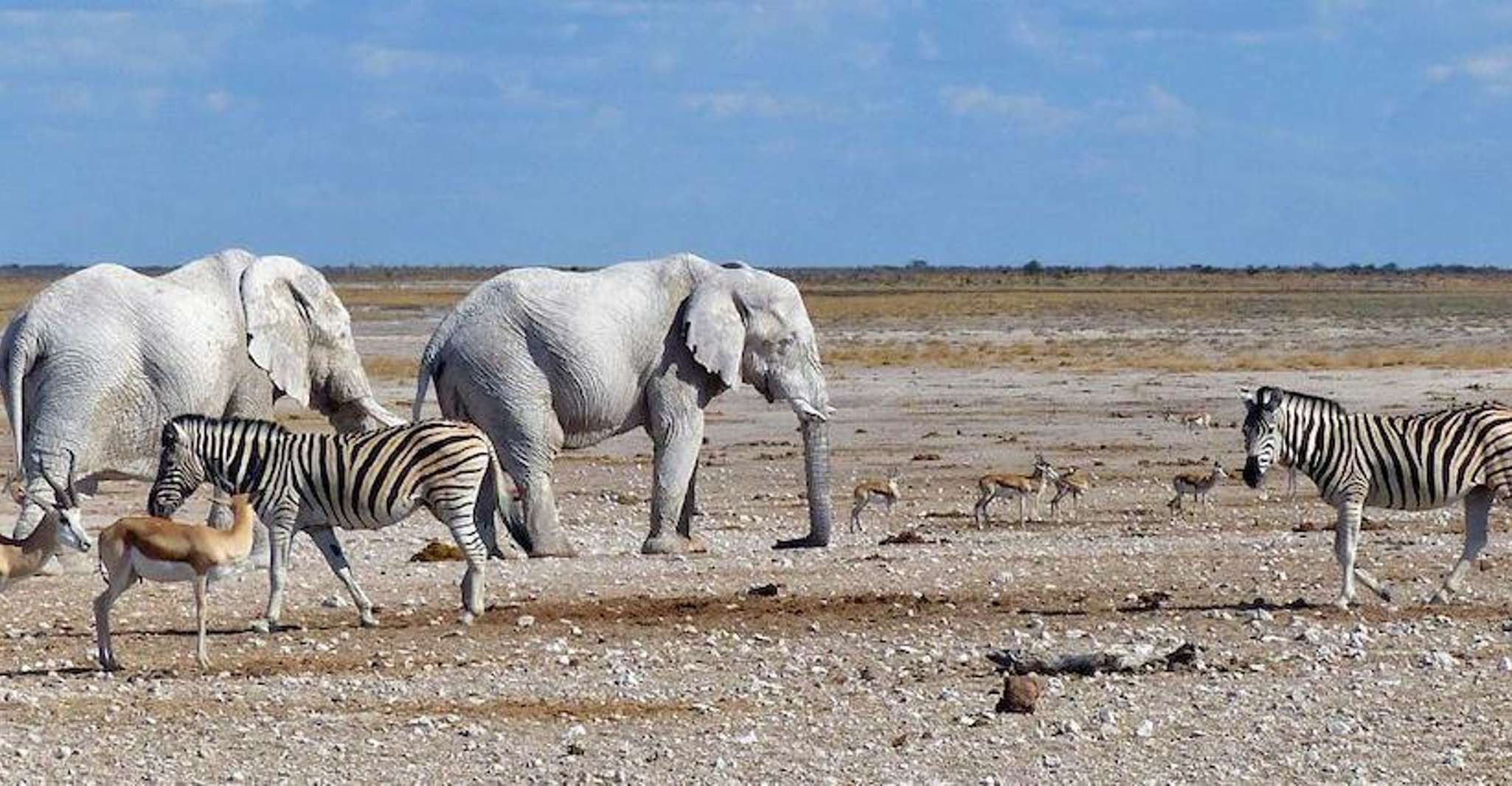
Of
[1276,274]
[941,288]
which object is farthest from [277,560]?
[1276,274]

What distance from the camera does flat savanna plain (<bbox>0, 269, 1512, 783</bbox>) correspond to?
1268cm

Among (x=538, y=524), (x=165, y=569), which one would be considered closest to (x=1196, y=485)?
(x=538, y=524)

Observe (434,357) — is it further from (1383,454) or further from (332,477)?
(1383,454)

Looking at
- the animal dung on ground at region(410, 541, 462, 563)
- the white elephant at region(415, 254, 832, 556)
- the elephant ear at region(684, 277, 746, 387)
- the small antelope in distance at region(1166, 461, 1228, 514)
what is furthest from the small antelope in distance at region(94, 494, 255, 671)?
the small antelope in distance at region(1166, 461, 1228, 514)

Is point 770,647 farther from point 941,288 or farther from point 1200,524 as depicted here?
point 941,288

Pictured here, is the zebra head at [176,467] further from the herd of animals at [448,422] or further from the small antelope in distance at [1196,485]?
the small antelope in distance at [1196,485]

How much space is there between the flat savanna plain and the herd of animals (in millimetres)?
517

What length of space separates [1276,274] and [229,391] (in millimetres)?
183638

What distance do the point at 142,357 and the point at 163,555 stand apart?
539 centimetres

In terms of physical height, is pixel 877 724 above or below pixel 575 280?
below

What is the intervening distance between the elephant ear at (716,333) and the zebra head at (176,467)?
18.4 ft

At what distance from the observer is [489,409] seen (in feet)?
71.4

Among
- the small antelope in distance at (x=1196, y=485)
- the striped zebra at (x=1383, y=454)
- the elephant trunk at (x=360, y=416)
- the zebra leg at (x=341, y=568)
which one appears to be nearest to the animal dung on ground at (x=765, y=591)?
the zebra leg at (x=341, y=568)

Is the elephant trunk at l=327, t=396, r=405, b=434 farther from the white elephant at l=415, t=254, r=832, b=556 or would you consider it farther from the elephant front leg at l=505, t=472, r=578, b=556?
the elephant front leg at l=505, t=472, r=578, b=556
